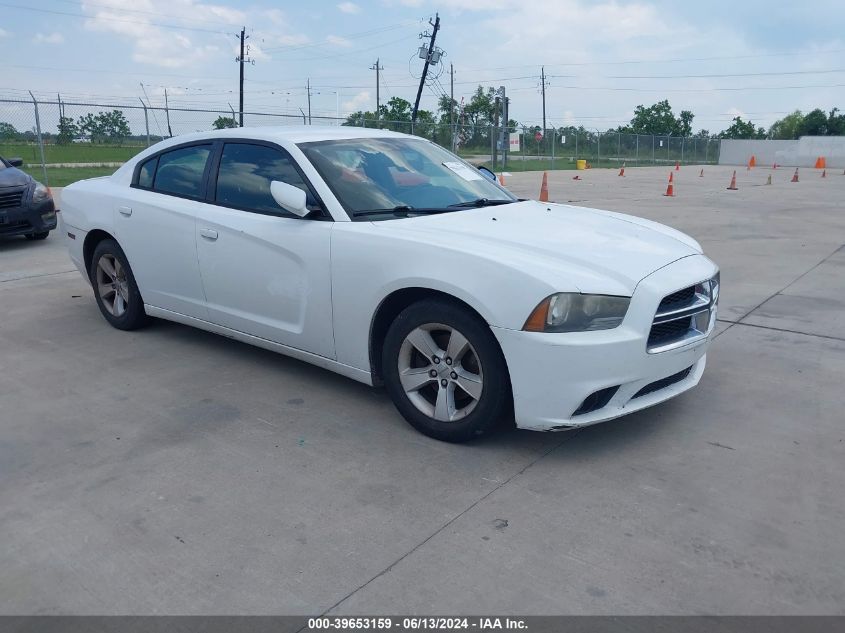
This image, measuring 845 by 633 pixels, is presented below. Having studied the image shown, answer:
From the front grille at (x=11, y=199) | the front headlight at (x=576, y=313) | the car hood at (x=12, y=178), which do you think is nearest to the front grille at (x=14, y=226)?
the front grille at (x=11, y=199)

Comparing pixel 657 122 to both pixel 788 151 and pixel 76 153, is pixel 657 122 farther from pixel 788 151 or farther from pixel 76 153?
pixel 76 153

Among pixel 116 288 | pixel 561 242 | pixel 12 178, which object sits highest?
pixel 12 178

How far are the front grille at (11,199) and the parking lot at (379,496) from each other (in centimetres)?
471

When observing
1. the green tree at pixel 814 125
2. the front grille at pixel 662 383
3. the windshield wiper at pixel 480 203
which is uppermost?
the green tree at pixel 814 125

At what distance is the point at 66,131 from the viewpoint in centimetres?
1992

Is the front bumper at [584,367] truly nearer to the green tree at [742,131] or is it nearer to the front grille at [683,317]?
the front grille at [683,317]

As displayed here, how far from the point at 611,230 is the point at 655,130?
3341 inches

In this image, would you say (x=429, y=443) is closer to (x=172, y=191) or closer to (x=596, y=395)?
(x=596, y=395)

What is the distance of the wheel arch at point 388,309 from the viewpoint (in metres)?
3.71

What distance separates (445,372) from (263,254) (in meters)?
1.40

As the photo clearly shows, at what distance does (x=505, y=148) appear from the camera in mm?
33062

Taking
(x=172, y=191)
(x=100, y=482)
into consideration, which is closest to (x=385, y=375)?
(x=100, y=482)

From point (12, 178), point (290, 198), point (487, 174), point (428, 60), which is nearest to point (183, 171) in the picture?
point (290, 198)

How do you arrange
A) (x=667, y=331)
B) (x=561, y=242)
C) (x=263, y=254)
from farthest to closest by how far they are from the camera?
1. (x=263, y=254)
2. (x=561, y=242)
3. (x=667, y=331)
